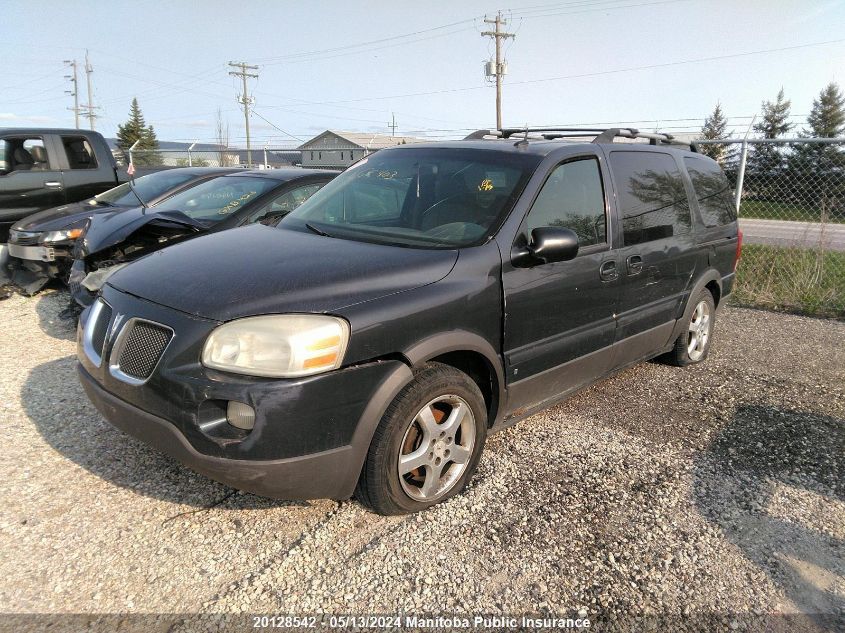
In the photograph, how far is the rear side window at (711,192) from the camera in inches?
192

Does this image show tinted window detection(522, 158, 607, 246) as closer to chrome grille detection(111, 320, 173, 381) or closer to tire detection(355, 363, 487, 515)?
tire detection(355, 363, 487, 515)

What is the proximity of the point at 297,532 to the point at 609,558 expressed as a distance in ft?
4.65

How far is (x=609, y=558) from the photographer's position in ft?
8.88

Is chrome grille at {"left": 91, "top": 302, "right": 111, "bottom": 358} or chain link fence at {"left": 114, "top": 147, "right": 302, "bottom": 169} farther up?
chain link fence at {"left": 114, "top": 147, "right": 302, "bottom": 169}

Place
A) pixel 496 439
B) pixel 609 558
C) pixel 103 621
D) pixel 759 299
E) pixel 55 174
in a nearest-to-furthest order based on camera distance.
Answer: pixel 103 621 < pixel 609 558 < pixel 496 439 < pixel 759 299 < pixel 55 174

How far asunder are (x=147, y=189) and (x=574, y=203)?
570cm

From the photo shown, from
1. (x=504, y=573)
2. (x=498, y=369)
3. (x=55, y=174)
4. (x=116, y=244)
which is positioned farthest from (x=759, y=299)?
(x=55, y=174)

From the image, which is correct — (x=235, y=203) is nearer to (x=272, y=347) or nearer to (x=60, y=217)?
(x=60, y=217)

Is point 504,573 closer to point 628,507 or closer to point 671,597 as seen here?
point 671,597

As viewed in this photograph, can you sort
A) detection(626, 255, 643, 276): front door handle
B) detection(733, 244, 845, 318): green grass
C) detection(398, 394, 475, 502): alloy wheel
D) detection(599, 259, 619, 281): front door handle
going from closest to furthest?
detection(398, 394, 475, 502): alloy wheel
detection(599, 259, 619, 281): front door handle
detection(626, 255, 643, 276): front door handle
detection(733, 244, 845, 318): green grass

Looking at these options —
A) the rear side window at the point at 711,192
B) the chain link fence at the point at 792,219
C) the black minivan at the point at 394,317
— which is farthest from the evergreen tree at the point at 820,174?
the black minivan at the point at 394,317

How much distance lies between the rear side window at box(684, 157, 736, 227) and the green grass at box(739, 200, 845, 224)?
11.1 ft

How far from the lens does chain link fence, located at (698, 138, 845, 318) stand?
7.54 meters

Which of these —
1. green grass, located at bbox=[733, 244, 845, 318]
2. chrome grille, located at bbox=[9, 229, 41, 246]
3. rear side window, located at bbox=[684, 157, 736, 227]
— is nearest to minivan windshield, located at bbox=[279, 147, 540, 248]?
rear side window, located at bbox=[684, 157, 736, 227]
